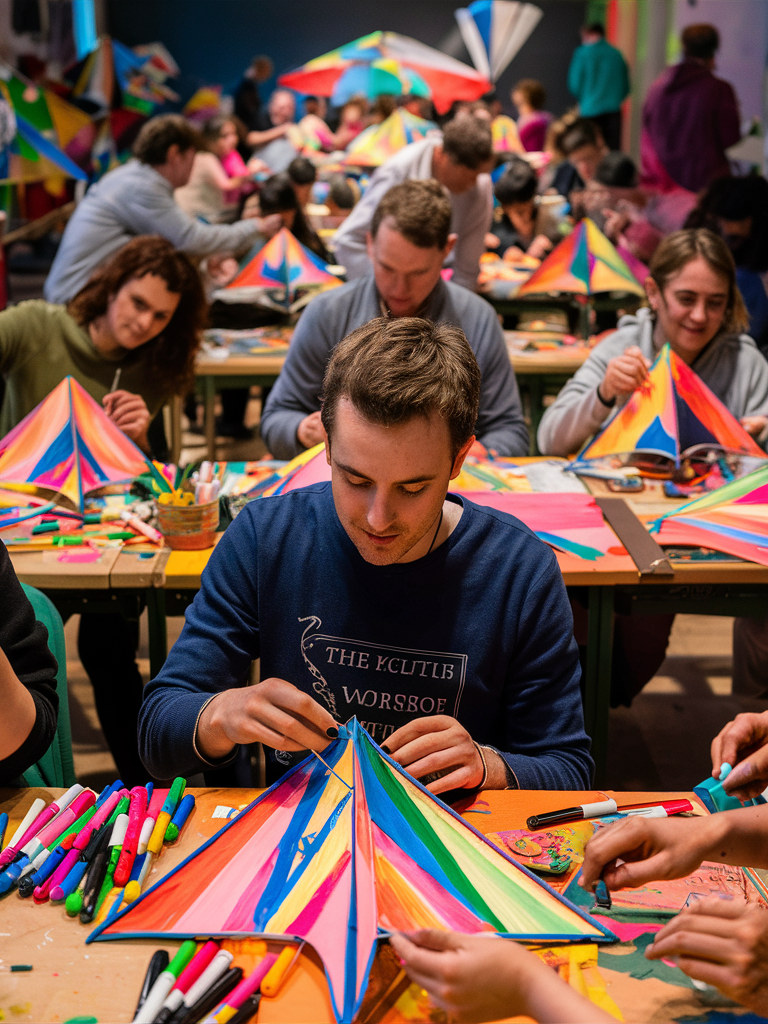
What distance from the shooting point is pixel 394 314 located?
3133 millimetres

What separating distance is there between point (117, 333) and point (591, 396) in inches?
62.5

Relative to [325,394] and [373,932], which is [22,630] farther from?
[373,932]

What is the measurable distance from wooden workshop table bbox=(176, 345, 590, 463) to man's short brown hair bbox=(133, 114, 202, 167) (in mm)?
1285

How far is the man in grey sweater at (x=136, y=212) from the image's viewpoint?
4613 mm

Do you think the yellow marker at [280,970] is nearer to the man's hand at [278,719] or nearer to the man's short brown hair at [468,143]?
the man's hand at [278,719]

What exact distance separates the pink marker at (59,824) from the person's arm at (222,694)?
14cm

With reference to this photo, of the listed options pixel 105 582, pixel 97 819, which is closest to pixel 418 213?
pixel 105 582

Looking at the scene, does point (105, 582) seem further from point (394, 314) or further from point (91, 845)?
point (394, 314)

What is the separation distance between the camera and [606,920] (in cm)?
117

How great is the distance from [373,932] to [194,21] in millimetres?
17298

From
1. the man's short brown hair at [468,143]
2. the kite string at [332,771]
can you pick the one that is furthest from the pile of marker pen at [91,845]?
the man's short brown hair at [468,143]

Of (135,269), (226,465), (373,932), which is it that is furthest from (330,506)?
(135,269)

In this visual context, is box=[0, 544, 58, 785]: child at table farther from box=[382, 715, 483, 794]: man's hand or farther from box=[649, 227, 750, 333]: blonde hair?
box=[649, 227, 750, 333]: blonde hair

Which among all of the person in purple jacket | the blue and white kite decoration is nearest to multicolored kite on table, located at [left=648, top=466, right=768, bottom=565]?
the person in purple jacket
